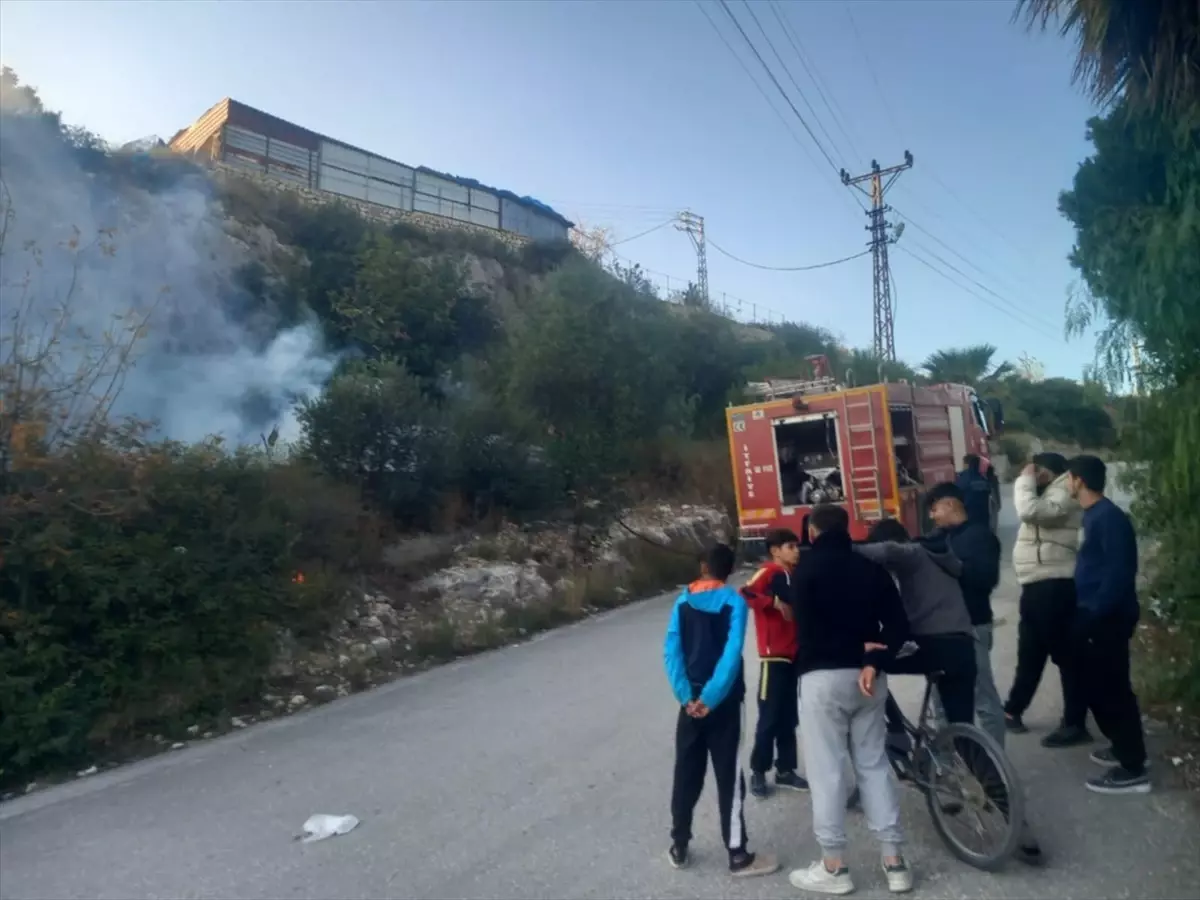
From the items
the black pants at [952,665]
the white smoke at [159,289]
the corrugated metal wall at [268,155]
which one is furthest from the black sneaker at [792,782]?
the corrugated metal wall at [268,155]

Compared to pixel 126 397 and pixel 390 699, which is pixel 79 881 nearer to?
pixel 390 699

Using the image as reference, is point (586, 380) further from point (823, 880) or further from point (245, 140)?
point (245, 140)

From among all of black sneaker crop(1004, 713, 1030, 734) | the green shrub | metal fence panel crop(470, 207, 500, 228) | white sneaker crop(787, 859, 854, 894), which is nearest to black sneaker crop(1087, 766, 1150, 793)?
black sneaker crop(1004, 713, 1030, 734)

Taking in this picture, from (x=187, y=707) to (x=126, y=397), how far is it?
33.5 ft

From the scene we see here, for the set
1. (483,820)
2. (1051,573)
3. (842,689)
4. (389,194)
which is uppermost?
(389,194)

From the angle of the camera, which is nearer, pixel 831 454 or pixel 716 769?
pixel 716 769

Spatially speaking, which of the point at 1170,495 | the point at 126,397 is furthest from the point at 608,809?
the point at 126,397

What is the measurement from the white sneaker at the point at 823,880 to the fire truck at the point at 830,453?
8.36 m

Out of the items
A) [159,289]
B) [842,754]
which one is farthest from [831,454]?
[159,289]

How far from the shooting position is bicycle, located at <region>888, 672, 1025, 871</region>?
4266 millimetres

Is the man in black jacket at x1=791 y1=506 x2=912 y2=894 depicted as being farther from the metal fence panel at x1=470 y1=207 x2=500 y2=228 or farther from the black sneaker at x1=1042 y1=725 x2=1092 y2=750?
the metal fence panel at x1=470 y1=207 x2=500 y2=228

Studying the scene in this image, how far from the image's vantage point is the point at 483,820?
18.6ft

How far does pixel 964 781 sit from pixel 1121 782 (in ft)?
4.29

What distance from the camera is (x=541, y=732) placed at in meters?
7.55
